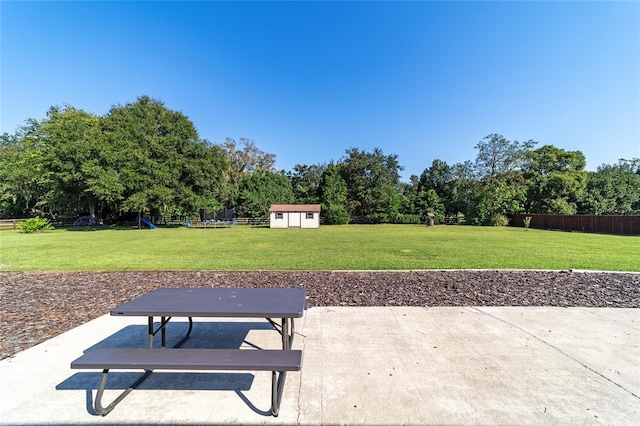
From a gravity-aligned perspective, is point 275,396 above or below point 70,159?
below

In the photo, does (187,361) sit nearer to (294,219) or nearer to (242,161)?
(294,219)

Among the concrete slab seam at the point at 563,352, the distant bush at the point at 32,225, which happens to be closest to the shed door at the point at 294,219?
the distant bush at the point at 32,225

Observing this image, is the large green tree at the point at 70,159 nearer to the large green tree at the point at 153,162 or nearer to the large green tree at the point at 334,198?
the large green tree at the point at 153,162

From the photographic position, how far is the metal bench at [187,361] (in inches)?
85.7

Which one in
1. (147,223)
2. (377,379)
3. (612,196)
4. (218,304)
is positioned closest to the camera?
(377,379)

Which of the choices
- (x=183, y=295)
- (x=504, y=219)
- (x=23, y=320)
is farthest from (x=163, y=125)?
(x=504, y=219)

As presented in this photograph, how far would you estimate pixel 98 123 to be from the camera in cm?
3281

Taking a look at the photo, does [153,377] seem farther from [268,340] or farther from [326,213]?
[326,213]

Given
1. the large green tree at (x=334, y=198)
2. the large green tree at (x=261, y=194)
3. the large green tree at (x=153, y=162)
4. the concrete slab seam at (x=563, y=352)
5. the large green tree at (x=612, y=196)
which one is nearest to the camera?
the concrete slab seam at (x=563, y=352)

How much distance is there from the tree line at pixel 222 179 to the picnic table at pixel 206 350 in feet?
97.9

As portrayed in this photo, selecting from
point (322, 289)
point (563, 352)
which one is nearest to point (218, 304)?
point (322, 289)

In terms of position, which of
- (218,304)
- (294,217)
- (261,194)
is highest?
(261,194)

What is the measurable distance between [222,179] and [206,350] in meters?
38.2

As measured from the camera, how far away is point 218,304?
2.93 metres
